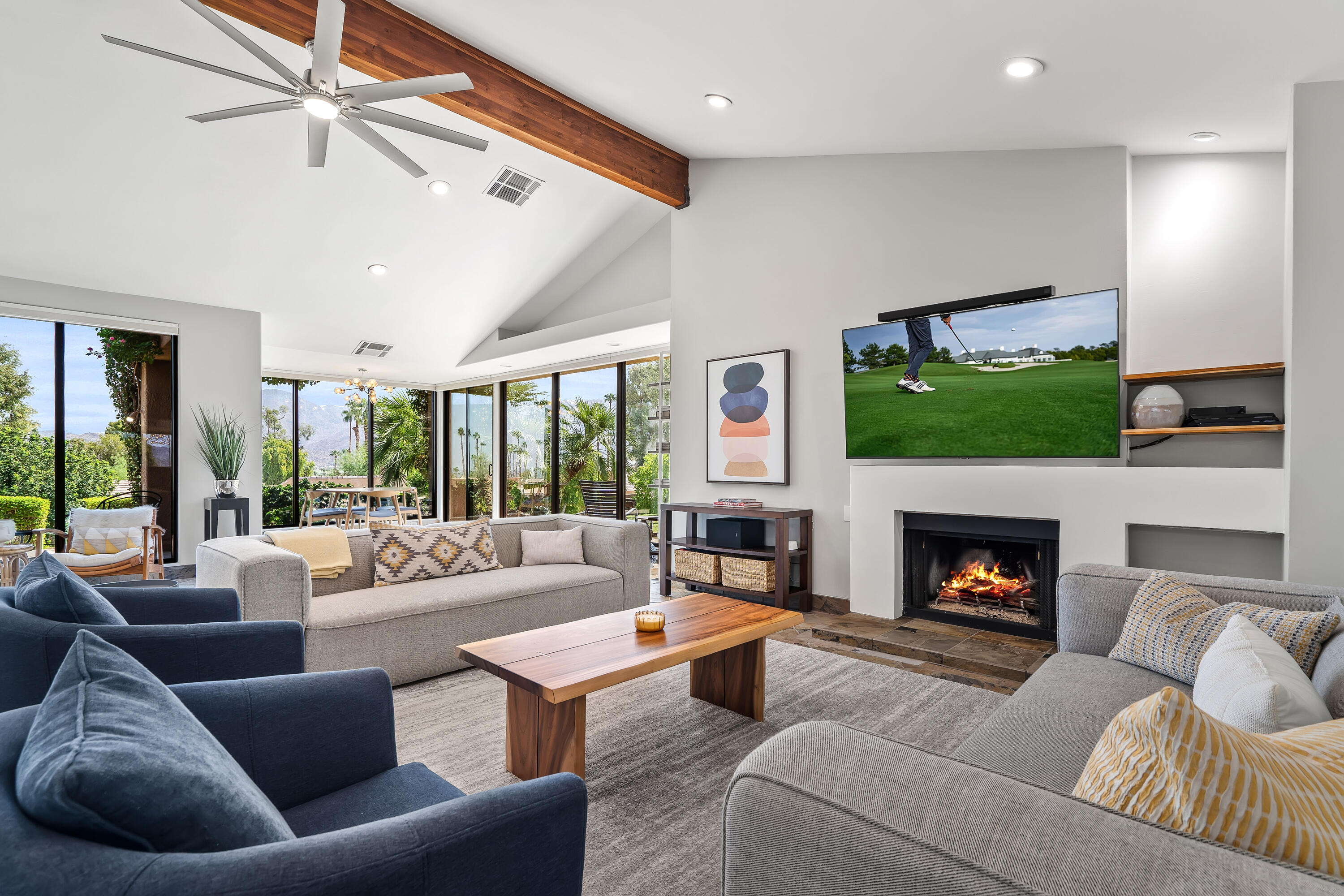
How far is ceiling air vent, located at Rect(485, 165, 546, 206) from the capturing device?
5211mm

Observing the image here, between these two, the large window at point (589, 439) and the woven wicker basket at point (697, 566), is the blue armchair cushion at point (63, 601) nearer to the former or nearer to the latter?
the woven wicker basket at point (697, 566)

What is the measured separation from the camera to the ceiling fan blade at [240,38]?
236 centimetres

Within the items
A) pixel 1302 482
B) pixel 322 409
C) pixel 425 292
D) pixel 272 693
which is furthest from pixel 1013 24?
pixel 322 409

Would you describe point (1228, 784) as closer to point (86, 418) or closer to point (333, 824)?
point (333, 824)

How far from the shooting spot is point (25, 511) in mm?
5254

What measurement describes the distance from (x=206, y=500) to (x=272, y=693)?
17.9 ft

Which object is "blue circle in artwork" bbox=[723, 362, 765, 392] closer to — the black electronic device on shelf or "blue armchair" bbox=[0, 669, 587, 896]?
the black electronic device on shelf

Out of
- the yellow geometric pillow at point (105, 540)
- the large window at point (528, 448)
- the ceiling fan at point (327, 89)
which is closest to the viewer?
the ceiling fan at point (327, 89)

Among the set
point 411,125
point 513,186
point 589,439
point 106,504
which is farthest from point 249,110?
point 589,439

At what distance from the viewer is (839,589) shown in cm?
452

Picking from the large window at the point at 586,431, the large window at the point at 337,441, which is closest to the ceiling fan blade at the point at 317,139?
the large window at the point at 586,431

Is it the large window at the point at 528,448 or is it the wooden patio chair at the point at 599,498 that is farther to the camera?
the large window at the point at 528,448

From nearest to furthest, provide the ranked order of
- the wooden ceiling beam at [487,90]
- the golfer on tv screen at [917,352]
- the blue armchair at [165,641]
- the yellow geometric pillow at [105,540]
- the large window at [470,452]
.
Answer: the blue armchair at [165,641] < the wooden ceiling beam at [487,90] < the golfer on tv screen at [917,352] < the yellow geometric pillow at [105,540] < the large window at [470,452]

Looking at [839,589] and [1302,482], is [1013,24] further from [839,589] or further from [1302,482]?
[839,589]
